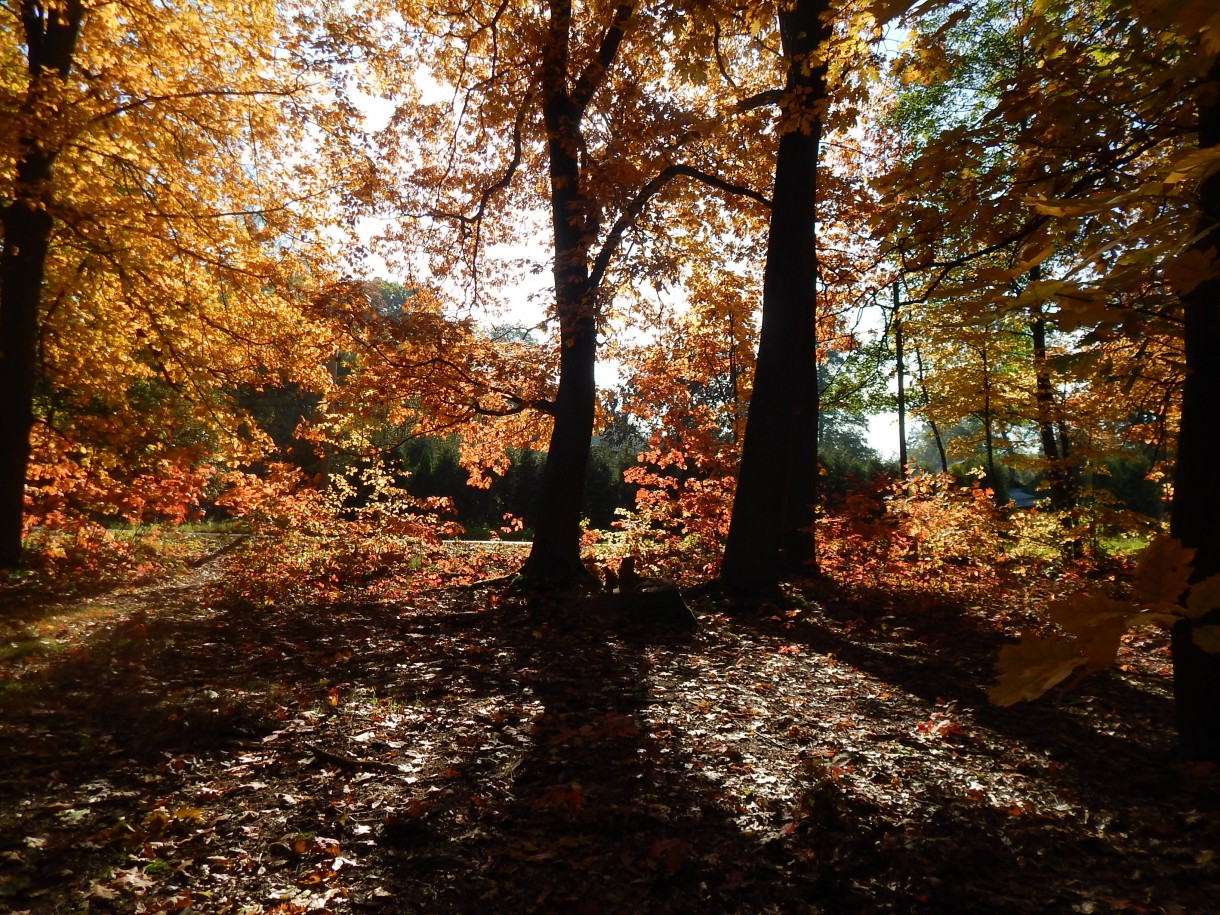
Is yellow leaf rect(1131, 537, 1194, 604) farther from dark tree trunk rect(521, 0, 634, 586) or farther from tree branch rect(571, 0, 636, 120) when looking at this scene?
tree branch rect(571, 0, 636, 120)

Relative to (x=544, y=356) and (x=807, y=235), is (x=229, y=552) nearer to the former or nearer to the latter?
(x=544, y=356)

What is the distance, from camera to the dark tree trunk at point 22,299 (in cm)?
893

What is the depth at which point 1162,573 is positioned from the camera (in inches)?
46.9

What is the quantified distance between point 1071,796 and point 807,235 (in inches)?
255

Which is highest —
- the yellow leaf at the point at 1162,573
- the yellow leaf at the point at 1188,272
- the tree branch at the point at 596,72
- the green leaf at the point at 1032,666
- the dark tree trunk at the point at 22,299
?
the tree branch at the point at 596,72

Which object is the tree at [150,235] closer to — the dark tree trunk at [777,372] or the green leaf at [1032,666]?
the dark tree trunk at [777,372]

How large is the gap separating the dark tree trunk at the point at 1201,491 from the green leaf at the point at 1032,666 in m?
2.69

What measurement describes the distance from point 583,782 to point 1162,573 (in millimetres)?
3116

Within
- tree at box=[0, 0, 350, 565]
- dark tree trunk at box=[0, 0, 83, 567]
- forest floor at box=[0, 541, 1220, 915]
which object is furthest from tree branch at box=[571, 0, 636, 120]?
forest floor at box=[0, 541, 1220, 915]

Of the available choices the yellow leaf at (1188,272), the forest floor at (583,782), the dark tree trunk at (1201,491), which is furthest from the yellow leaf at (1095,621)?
the dark tree trunk at (1201,491)

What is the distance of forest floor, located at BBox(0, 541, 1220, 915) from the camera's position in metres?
2.73

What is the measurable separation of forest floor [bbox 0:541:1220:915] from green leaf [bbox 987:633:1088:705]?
79.1 inches

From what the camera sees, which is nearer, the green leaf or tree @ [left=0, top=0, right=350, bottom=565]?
the green leaf

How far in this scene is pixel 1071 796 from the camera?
3436mm
